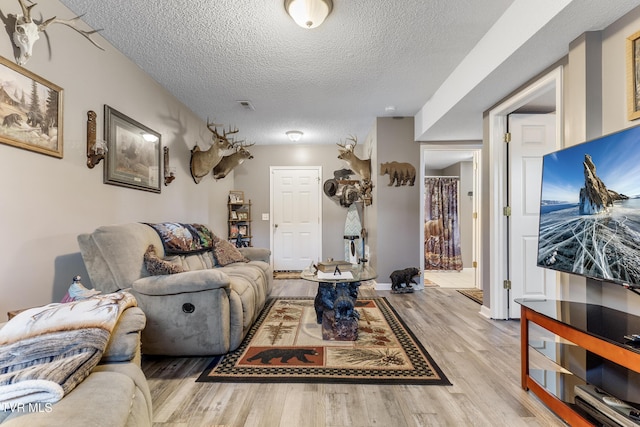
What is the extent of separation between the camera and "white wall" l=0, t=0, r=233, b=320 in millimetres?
1672

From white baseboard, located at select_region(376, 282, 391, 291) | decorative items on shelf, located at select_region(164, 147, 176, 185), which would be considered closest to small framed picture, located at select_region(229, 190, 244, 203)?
decorative items on shelf, located at select_region(164, 147, 176, 185)

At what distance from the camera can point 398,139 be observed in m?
4.26

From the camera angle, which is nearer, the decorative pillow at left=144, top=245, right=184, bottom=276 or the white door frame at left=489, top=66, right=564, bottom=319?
the decorative pillow at left=144, top=245, right=184, bottom=276

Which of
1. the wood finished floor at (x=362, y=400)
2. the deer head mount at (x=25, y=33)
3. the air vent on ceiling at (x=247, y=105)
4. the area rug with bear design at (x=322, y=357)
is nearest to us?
the wood finished floor at (x=362, y=400)

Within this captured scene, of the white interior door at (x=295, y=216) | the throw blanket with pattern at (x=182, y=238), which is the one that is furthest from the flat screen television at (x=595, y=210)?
the white interior door at (x=295, y=216)

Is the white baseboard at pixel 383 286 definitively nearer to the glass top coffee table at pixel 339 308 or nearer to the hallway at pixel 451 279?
the hallway at pixel 451 279

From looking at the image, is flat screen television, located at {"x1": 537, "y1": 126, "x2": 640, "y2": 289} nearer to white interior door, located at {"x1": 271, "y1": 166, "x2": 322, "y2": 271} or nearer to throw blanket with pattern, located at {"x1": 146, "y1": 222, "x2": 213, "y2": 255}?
throw blanket with pattern, located at {"x1": 146, "y1": 222, "x2": 213, "y2": 255}

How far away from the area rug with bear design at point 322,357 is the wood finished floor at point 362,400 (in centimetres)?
7

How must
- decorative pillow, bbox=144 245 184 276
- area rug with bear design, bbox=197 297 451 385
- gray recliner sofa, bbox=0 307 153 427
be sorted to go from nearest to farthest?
gray recliner sofa, bbox=0 307 153 427, area rug with bear design, bbox=197 297 451 385, decorative pillow, bbox=144 245 184 276

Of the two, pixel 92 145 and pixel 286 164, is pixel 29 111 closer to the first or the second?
pixel 92 145

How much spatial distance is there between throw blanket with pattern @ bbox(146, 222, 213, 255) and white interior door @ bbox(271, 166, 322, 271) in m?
2.48

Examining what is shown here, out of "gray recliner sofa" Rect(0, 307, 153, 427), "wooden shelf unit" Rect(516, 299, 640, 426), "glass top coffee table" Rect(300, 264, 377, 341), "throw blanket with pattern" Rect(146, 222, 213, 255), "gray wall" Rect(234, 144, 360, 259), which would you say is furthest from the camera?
"gray wall" Rect(234, 144, 360, 259)

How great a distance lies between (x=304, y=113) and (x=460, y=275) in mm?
3995

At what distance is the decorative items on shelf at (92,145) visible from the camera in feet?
7.26
